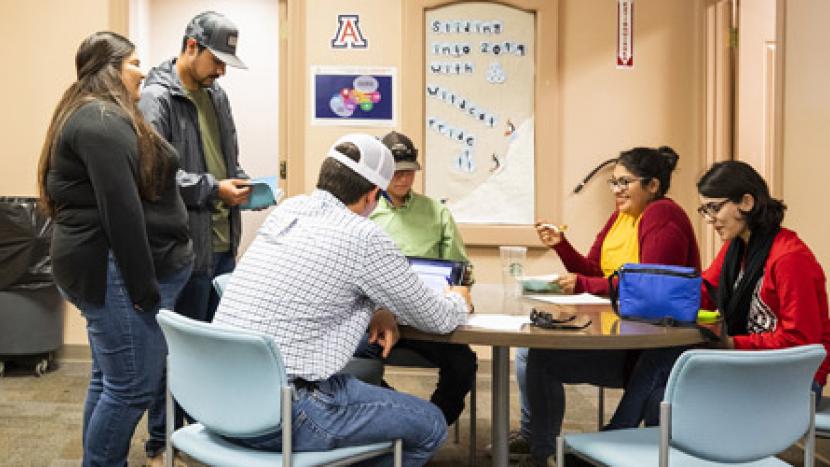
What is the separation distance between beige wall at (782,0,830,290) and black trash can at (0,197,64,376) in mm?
3654

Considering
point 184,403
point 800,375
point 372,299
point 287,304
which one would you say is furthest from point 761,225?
point 184,403

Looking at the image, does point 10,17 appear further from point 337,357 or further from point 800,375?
point 800,375

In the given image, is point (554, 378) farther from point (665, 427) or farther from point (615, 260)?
point (665, 427)

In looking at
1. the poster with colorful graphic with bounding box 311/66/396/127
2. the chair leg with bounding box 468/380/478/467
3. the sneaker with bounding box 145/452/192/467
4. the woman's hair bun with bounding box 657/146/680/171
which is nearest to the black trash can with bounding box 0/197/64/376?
the poster with colorful graphic with bounding box 311/66/396/127

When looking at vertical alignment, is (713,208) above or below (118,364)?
above

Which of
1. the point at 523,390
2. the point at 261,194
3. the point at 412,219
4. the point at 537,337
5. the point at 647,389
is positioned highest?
the point at 261,194

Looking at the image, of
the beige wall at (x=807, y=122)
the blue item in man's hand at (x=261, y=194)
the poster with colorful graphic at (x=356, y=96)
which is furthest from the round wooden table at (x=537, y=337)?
the poster with colorful graphic at (x=356, y=96)

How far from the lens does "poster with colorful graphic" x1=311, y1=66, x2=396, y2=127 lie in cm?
549

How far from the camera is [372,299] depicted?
8.11 ft

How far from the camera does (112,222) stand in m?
2.72

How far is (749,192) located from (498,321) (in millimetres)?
860

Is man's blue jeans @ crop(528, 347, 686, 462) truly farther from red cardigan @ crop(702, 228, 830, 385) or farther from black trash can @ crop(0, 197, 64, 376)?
black trash can @ crop(0, 197, 64, 376)

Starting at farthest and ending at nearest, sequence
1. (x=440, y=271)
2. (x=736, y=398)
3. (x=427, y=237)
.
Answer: (x=427, y=237) < (x=440, y=271) < (x=736, y=398)

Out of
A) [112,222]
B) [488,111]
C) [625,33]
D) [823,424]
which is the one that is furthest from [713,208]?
[625,33]
